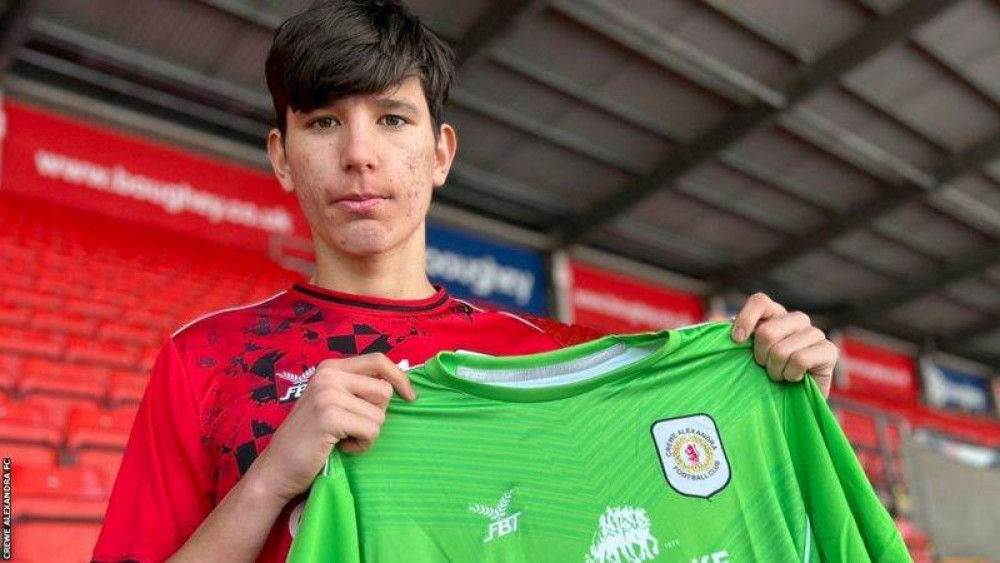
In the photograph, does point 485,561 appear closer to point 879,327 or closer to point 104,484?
point 104,484

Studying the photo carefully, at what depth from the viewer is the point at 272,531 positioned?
115 cm

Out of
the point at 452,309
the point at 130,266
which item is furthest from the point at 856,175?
the point at 452,309

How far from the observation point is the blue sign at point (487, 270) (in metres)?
8.81

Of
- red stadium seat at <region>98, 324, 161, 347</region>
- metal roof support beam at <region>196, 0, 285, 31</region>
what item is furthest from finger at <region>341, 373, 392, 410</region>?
metal roof support beam at <region>196, 0, 285, 31</region>

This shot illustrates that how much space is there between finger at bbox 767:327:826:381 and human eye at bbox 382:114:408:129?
607 millimetres

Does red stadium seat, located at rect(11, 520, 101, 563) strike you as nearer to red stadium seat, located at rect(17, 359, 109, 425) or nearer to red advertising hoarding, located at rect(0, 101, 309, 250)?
red stadium seat, located at rect(17, 359, 109, 425)

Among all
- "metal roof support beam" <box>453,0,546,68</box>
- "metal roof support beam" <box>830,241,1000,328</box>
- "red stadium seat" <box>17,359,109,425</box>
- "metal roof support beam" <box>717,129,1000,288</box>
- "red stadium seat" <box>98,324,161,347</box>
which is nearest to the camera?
"red stadium seat" <box>17,359,109,425</box>

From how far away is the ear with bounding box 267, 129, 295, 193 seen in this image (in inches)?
52.1

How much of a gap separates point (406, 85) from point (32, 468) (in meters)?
2.89

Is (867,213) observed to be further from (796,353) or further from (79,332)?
(796,353)

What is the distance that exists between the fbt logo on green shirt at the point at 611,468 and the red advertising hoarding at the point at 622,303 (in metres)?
8.40

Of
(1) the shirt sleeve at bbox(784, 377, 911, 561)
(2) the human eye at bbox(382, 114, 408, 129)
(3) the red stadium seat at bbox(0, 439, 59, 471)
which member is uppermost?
(3) the red stadium seat at bbox(0, 439, 59, 471)

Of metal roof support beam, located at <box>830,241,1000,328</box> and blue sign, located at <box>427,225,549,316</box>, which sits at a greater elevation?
metal roof support beam, located at <box>830,241,1000,328</box>

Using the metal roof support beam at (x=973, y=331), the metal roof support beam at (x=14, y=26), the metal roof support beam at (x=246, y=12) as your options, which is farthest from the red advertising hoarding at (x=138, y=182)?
the metal roof support beam at (x=973, y=331)
